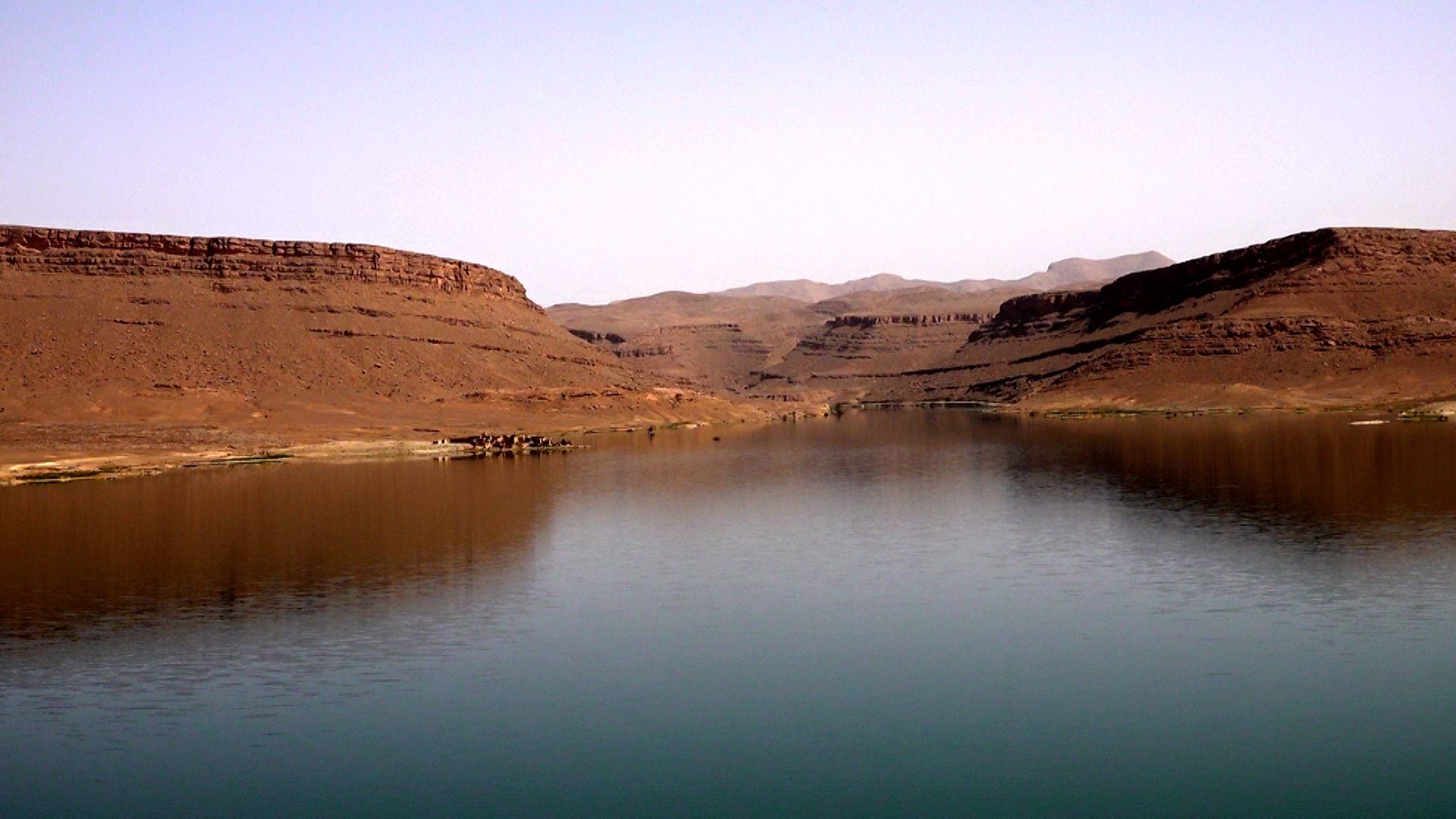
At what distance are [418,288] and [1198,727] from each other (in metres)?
133

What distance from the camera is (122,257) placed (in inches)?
4975

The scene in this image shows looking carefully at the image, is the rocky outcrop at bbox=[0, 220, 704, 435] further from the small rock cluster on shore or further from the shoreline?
the small rock cluster on shore

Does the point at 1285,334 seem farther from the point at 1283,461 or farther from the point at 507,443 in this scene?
the point at 507,443

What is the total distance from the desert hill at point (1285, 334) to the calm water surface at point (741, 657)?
3556 inches

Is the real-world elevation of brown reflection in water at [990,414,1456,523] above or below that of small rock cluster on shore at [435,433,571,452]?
below

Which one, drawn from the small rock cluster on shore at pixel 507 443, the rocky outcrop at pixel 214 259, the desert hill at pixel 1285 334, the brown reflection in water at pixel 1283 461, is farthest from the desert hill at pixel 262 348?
the desert hill at pixel 1285 334

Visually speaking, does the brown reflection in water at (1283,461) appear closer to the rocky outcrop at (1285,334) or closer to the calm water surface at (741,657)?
the calm water surface at (741,657)

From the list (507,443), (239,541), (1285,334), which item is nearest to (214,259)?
(507,443)

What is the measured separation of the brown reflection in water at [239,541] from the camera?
3406 cm

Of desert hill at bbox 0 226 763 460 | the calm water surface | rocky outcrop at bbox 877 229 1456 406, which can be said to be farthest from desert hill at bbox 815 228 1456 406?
the calm water surface

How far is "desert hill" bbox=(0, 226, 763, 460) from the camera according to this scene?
101 meters

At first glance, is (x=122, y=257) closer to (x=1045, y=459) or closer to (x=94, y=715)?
(x=1045, y=459)

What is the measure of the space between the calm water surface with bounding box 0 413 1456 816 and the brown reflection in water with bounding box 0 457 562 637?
0.26 meters

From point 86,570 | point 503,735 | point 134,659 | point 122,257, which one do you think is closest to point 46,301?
point 122,257
